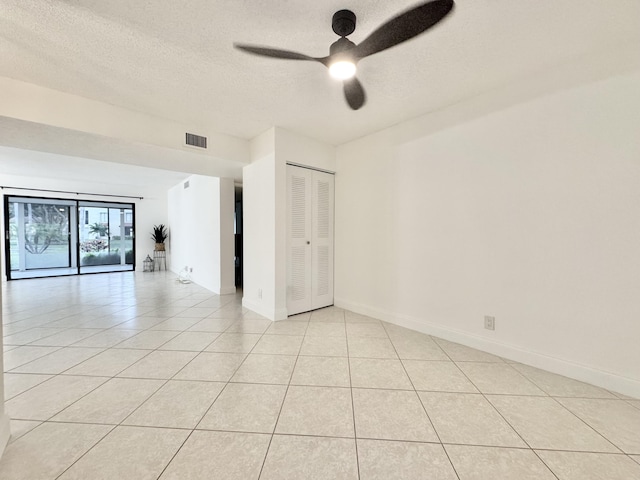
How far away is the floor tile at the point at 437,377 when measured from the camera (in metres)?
1.97

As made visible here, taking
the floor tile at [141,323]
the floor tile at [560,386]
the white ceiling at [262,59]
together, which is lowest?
the floor tile at [560,386]

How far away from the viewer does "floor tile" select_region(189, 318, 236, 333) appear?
314 cm

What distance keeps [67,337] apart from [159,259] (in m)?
5.81

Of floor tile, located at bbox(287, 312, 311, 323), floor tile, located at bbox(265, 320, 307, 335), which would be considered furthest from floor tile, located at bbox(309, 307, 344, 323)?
floor tile, located at bbox(265, 320, 307, 335)

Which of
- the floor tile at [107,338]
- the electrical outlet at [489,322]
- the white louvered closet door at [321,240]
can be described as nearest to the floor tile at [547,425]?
the electrical outlet at [489,322]

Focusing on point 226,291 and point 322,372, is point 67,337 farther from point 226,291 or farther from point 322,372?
point 322,372

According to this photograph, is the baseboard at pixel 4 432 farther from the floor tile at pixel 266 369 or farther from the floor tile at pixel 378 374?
the floor tile at pixel 378 374

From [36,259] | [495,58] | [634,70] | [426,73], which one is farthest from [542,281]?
[36,259]

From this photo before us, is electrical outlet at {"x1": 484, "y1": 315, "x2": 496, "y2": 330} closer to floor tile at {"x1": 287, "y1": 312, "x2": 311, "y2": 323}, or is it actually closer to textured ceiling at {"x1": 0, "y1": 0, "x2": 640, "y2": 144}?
floor tile at {"x1": 287, "y1": 312, "x2": 311, "y2": 323}

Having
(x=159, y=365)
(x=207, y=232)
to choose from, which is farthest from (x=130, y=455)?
(x=207, y=232)

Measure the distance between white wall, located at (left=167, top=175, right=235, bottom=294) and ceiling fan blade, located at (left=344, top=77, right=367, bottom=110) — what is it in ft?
11.1

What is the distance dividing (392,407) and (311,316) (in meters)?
1.98

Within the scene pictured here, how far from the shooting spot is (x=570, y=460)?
135 centimetres

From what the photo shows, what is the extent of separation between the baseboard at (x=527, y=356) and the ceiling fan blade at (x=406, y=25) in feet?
8.80
